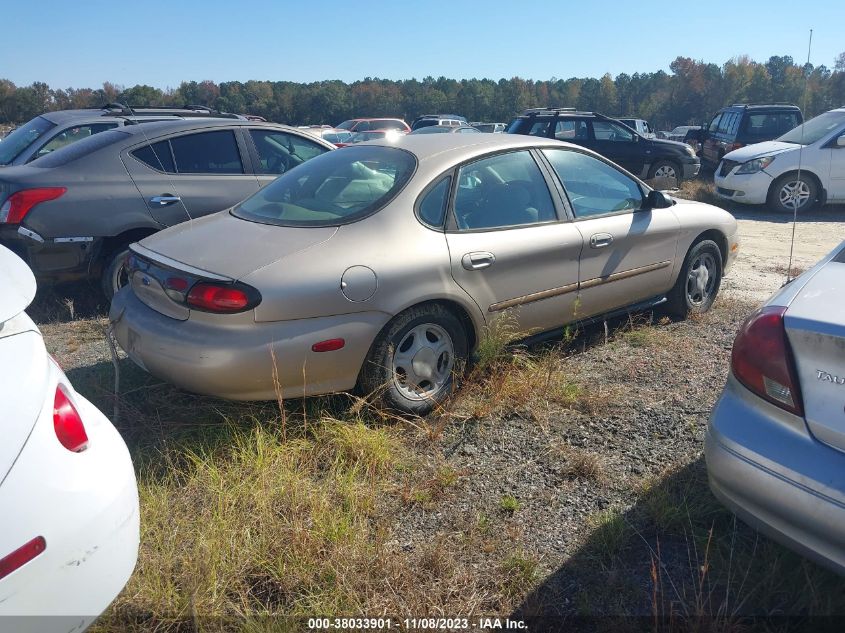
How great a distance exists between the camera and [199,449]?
11.3 ft

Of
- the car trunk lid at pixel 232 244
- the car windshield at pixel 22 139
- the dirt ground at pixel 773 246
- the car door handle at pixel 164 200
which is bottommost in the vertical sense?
the dirt ground at pixel 773 246

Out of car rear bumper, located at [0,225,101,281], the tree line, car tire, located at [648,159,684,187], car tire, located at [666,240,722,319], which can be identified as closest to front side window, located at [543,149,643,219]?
car tire, located at [666,240,722,319]

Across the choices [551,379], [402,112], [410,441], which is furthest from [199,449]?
[402,112]

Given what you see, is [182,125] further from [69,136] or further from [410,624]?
[410,624]

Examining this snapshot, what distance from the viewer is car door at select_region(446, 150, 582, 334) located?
3952 mm

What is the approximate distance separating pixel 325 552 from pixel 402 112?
72.4 metres

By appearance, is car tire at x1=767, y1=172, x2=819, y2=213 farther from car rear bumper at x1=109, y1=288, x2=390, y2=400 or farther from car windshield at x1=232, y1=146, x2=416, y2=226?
car rear bumper at x1=109, y1=288, x2=390, y2=400

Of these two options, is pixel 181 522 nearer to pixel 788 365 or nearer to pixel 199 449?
pixel 199 449

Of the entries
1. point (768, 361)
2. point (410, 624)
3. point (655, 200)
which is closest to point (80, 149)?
point (655, 200)

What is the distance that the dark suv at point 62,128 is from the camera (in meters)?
7.24

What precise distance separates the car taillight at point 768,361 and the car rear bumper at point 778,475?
39mm

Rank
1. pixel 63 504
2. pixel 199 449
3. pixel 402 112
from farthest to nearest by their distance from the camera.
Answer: pixel 402 112, pixel 199 449, pixel 63 504

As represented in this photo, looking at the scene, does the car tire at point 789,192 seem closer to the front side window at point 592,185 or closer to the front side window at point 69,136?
the front side window at point 592,185

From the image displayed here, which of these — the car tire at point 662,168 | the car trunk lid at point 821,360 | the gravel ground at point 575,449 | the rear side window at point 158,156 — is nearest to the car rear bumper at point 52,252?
the gravel ground at point 575,449
